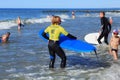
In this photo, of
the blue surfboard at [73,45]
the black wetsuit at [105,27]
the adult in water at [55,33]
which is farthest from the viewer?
the black wetsuit at [105,27]

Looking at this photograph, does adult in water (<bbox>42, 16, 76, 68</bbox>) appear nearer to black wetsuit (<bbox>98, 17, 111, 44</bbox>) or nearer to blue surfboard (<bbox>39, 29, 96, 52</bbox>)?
blue surfboard (<bbox>39, 29, 96, 52</bbox>)

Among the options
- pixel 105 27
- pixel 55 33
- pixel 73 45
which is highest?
pixel 55 33

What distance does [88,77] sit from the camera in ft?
29.2

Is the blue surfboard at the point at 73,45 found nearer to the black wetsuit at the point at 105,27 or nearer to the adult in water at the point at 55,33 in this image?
the adult in water at the point at 55,33

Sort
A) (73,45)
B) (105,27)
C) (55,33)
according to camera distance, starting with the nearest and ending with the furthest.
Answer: (55,33), (73,45), (105,27)

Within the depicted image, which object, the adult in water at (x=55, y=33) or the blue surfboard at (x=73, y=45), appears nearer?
the adult in water at (x=55, y=33)

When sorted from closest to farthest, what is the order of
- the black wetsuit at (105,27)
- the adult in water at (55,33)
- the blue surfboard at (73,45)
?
the adult in water at (55,33), the blue surfboard at (73,45), the black wetsuit at (105,27)

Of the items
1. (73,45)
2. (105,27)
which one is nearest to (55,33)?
(73,45)

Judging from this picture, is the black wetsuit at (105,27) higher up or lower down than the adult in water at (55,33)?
lower down

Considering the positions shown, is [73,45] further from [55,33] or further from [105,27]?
[105,27]

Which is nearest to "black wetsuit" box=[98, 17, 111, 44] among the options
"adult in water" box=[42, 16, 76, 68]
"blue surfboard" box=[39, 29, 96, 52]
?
"blue surfboard" box=[39, 29, 96, 52]

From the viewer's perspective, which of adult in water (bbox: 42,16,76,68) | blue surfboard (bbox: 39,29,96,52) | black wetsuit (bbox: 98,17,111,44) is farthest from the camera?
black wetsuit (bbox: 98,17,111,44)

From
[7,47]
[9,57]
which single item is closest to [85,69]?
[9,57]

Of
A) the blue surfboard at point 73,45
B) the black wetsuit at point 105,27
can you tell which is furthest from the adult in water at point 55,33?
the black wetsuit at point 105,27
